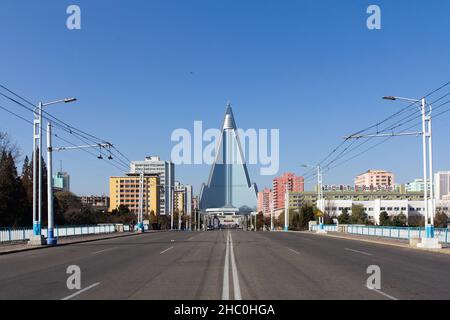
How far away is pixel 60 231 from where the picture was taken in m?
48.2

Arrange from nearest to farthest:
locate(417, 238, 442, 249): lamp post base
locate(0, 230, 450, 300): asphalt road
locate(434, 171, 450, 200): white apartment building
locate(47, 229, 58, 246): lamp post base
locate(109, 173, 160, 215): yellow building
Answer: locate(0, 230, 450, 300): asphalt road
locate(417, 238, 442, 249): lamp post base
locate(47, 229, 58, 246): lamp post base
locate(109, 173, 160, 215): yellow building
locate(434, 171, 450, 200): white apartment building

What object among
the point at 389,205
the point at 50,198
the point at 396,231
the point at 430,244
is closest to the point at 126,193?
the point at 389,205

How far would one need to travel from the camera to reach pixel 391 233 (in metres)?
46.3

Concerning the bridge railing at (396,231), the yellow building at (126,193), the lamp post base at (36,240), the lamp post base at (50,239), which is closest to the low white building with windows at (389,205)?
the yellow building at (126,193)

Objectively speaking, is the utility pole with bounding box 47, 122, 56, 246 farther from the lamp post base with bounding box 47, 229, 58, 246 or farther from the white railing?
the white railing

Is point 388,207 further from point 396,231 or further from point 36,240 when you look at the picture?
point 36,240

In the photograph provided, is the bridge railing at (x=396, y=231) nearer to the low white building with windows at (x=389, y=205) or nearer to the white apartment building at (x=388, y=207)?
the low white building with windows at (x=389, y=205)

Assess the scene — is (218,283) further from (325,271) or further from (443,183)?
(443,183)

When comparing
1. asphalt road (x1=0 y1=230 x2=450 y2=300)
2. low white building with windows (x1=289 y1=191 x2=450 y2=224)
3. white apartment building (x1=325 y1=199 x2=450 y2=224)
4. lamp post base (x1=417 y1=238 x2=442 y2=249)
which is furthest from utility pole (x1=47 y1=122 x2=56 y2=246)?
white apartment building (x1=325 y1=199 x2=450 y2=224)

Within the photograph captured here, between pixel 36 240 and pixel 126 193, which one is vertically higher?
pixel 126 193

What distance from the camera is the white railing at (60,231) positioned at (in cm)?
3786

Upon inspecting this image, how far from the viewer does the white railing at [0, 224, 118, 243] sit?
37859mm
